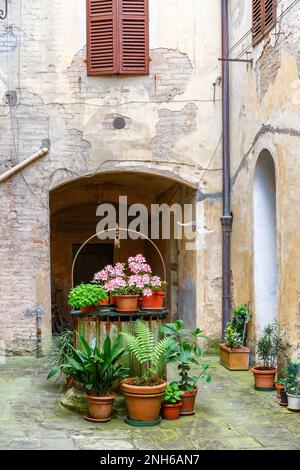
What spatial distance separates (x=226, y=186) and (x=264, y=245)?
1.65 metres

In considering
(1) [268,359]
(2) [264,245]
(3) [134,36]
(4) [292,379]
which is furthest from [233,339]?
(3) [134,36]

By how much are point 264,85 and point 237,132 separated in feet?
4.97

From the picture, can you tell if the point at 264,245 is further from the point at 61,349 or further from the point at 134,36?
the point at 134,36

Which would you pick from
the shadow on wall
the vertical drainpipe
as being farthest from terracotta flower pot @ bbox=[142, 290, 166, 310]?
the shadow on wall

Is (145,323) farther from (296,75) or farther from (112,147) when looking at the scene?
(112,147)

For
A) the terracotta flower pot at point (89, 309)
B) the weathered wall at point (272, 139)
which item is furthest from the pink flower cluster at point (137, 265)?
the weathered wall at point (272, 139)

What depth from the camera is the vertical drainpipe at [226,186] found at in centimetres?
1008

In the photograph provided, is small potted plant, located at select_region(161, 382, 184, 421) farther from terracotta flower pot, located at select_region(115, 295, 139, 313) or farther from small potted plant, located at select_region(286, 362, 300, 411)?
small potted plant, located at select_region(286, 362, 300, 411)

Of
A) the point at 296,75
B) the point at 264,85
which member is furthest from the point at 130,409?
Answer: the point at 264,85

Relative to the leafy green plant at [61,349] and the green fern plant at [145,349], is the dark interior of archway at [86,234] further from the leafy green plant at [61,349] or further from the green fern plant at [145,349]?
the green fern plant at [145,349]

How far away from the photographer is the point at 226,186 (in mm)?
10141

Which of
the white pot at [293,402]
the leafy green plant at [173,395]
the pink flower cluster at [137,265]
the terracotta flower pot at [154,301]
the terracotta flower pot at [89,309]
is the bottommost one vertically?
the white pot at [293,402]

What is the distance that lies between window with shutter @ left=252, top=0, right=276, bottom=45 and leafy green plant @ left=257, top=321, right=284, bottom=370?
3.88 meters

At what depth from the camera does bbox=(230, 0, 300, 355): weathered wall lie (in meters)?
7.21
